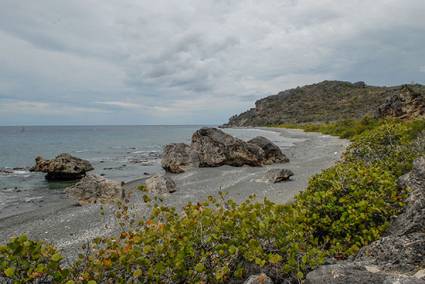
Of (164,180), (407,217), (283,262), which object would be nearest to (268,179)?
(164,180)

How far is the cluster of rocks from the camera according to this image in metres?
22.9

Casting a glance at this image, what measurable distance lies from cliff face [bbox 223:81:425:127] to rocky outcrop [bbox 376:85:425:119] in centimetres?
6909

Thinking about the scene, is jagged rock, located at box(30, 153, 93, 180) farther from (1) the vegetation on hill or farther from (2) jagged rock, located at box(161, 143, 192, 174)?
(1) the vegetation on hill

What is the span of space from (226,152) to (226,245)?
1882 cm

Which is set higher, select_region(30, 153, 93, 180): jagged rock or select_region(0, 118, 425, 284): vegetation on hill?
select_region(0, 118, 425, 284): vegetation on hill

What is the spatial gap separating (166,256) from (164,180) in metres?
11.4

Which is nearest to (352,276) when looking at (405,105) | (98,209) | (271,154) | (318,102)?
(98,209)

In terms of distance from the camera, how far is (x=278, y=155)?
2441 cm

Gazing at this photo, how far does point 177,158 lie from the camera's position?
24.8 m

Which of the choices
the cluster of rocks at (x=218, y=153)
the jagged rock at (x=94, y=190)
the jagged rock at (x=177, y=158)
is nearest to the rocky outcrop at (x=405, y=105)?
the cluster of rocks at (x=218, y=153)

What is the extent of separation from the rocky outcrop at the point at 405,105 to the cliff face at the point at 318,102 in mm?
69085

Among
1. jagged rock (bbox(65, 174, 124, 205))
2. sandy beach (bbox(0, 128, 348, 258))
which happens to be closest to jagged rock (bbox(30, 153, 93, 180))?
sandy beach (bbox(0, 128, 348, 258))

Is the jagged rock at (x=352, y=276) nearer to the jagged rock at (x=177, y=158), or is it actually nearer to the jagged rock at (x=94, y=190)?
the jagged rock at (x=94, y=190)

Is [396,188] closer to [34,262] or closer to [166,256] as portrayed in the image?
[166,256]
